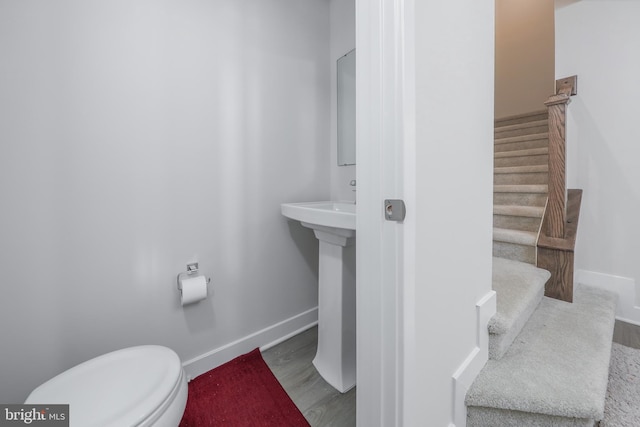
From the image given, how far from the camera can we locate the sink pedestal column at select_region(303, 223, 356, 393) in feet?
4.20

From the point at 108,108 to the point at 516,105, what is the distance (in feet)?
13.2

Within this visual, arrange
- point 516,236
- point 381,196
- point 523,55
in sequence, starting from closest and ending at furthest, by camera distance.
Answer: point 381,196 → point 516,236 → point 523,55

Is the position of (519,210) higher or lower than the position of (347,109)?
lower

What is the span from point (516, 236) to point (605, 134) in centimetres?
113

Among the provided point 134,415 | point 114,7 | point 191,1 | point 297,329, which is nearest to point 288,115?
point 191,1

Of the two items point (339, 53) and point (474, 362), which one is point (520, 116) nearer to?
point (339, 53)

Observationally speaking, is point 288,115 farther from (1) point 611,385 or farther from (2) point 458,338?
(1) point 611,385

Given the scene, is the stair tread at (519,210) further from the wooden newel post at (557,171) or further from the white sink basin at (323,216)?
the white sink basin at (323,216)

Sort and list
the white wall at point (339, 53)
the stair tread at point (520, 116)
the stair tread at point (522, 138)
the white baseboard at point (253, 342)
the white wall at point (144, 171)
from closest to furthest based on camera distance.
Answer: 1. the white wall at point (144, 171)
2. the white baseboard at point (253, 342)
3. the white wall at point (339, 53)
4. the stair tread at point (522, 138)
5. the stair tread at point (520, 116)

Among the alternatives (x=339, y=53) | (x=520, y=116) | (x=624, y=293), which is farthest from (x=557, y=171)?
(x=520, y=116)

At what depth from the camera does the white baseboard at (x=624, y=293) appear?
68.9 inches

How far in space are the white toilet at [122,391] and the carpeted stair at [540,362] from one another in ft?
3.41

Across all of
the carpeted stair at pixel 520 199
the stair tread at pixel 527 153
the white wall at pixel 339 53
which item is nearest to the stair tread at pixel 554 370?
the carpeted stair at pixel 520 199

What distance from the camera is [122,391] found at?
30.5 inches
